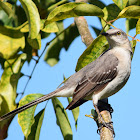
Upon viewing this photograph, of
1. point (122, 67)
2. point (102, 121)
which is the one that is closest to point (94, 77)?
point (122, 67)

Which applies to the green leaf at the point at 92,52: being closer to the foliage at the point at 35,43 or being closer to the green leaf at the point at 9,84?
the foliage at the point at 35,43

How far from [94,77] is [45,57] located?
54.0 inches

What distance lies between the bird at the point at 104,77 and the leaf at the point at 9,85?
15.4 inches

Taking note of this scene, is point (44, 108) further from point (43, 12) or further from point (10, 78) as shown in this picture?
point (43, 12)

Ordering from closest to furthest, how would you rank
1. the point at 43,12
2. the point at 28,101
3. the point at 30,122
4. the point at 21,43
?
1. the point at 30,122
2. the point at 28,101
3. the point at 21,43
4. the point at 43,12

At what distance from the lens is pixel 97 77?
3.90 m

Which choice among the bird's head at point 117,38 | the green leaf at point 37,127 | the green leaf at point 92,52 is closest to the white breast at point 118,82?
the bird's head at point 117,38

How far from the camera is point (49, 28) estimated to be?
3.51 meters

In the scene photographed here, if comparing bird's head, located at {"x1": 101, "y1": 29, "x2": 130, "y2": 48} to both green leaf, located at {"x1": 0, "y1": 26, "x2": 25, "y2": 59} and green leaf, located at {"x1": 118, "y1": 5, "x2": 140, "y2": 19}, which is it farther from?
green leaf, located at {"x1": 0, "y1": 26, "x2": 25, "y2": 59}

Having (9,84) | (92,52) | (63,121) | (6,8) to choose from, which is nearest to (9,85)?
(9,84)

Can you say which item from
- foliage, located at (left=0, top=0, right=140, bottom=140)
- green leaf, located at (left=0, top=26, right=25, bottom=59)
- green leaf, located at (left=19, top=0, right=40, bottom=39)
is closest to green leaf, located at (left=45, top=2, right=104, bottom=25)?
foliage, located at (left=0, top=0, right=140, bottom=140)

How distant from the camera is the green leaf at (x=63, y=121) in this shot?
329 centimetres

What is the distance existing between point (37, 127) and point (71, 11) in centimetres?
137

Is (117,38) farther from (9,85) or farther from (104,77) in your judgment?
(9,85)
